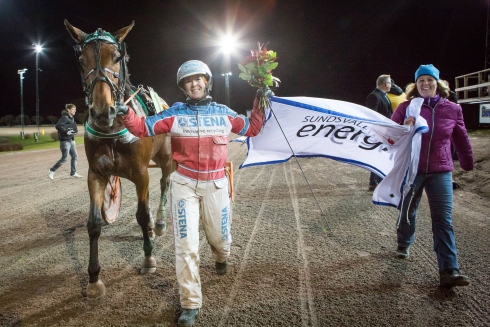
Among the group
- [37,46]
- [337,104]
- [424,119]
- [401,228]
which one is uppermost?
[37,46]

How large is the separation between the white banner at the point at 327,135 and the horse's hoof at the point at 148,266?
60.4 inches

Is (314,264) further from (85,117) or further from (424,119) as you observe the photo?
(85,117)

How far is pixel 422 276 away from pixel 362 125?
1.77m

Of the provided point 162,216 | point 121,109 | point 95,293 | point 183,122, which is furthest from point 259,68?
point 162,216

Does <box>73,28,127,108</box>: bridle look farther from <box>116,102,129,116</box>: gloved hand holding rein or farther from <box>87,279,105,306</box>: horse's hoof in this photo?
<box>87,279,105,306</box>: horse's hoof

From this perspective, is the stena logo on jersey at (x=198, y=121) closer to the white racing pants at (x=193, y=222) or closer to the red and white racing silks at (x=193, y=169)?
the red and white racing silks at (x=193, y=169)

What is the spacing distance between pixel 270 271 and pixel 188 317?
4.09 ft

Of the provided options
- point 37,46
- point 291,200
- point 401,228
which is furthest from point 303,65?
point 401,228

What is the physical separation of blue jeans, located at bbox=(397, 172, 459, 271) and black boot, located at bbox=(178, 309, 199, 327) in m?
2.36

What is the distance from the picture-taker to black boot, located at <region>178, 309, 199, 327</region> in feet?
9.28

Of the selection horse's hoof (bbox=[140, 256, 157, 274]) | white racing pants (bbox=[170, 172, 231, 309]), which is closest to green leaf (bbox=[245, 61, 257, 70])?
white racing pants (bbox=[170, 172, 231, 309])

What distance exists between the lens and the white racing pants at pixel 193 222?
9.66ft

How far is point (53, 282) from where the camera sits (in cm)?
375

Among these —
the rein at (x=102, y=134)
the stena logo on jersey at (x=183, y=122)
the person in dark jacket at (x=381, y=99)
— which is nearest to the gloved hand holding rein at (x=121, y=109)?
the stena logo on jersey at (x=183, y=122)
